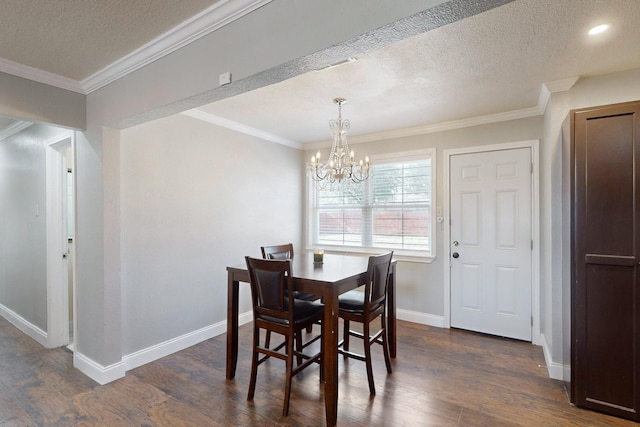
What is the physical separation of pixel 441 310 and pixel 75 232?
150 inches

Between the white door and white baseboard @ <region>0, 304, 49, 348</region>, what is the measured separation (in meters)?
4.42

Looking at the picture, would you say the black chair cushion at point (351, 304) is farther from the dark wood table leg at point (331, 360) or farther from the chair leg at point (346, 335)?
the dark wood table leg at point (331, 360)

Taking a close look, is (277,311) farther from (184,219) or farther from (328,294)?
(184,219)

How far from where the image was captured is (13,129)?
12.1 feet

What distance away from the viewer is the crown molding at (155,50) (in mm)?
1646

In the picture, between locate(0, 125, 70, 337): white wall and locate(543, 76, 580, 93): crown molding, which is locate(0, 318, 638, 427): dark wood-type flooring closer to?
locate(0, 125, 70, 337): white wall

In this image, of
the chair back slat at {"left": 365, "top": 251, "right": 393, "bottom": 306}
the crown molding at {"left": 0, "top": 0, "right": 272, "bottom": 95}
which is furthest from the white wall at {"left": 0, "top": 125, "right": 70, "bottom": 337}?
the chair back slat at {"left": 365, "top": 251, "right": 393, "bottom": 306}

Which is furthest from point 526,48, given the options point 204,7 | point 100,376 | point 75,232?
point 100,376

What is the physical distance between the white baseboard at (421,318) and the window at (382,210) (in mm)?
728

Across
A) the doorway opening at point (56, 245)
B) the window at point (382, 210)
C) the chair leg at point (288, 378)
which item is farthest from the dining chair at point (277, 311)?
the doorway opening at point (56, 245)

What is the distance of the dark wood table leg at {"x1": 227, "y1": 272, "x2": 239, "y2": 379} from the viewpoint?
2572 mm

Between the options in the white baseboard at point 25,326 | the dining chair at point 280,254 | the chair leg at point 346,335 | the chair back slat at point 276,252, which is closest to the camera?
the chair leg at point 346,335

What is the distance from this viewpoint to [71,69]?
7.66 feet

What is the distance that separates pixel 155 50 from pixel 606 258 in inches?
126
